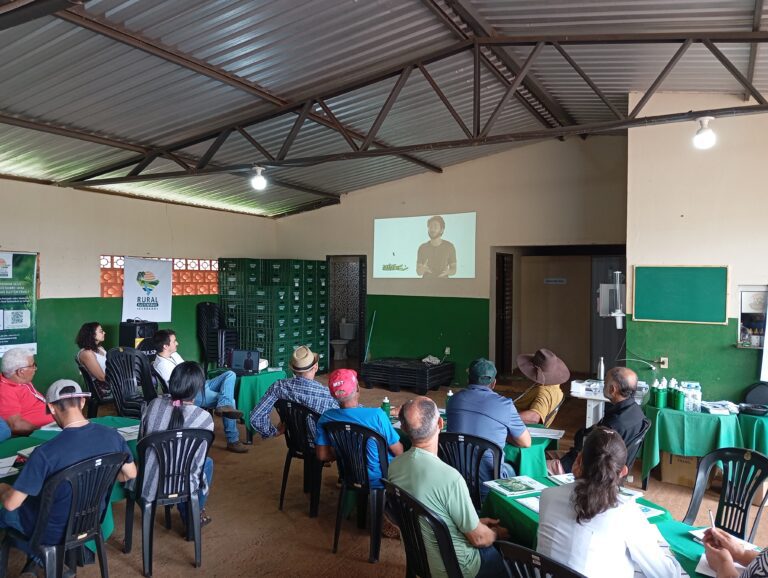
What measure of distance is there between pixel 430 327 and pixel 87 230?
5425 millimetres

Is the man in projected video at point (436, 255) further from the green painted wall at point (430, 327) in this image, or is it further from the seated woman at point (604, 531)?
the seated woman at point (604, 531)

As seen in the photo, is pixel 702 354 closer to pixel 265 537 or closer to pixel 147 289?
pixel 265 537

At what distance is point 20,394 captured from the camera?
153 inches

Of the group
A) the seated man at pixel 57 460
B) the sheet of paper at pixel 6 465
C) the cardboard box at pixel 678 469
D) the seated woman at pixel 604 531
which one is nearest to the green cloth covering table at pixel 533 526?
the seated woman at pixel 604 531

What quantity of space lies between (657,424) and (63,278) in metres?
7.41

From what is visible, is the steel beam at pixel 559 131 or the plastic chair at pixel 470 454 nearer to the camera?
the plastic chair at pixel 470 454

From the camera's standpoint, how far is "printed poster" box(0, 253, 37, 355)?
6.79m

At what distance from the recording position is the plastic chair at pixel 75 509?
252 centimetres

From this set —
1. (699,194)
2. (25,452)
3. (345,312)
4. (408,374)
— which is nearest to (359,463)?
(25,452)

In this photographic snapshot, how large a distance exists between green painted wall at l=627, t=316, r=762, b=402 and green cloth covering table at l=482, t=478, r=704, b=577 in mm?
3481

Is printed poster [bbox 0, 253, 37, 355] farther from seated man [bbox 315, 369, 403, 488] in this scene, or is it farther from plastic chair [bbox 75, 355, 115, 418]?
seated man [bbox 315, 369, 403, 488]

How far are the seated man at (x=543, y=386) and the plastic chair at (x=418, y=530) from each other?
1812 mm

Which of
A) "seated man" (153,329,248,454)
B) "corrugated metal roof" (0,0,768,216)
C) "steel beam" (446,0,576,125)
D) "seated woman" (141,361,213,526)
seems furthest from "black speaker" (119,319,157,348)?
"steel beam" (446,0,576,125)

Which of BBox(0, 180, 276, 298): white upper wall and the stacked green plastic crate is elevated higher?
BBox(0, 180, 276, 298): white upper wall
